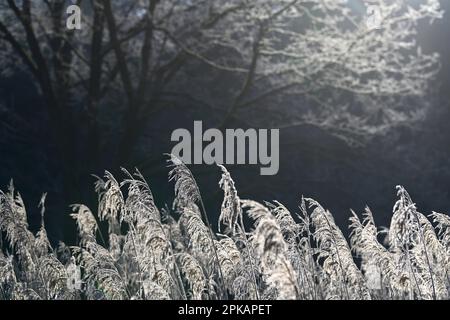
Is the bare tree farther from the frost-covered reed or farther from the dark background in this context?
the frost-covered reed

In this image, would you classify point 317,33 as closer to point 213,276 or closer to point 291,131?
point 291,131

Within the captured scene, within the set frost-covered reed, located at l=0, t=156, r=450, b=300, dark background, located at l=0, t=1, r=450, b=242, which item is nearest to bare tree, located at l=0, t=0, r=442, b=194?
dark background, located at l=0, t=1, r=450, b=242

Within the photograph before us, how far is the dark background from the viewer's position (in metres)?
13.6

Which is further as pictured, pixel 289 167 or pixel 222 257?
pixel 289 167

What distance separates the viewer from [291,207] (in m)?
15.5

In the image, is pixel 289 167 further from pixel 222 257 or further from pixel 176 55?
pixel 222 257

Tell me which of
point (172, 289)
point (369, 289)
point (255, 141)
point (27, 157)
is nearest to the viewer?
point (172, 289)

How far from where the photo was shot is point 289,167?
1614cm

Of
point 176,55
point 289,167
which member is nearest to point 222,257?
point 176,55

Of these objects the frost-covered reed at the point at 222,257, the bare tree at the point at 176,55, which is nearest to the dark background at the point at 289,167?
the bare tree at the point at 176,55

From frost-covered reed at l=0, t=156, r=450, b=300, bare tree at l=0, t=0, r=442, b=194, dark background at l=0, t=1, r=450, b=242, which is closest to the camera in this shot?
frost-covered reed at l=0, t=156, r=450, b=300
